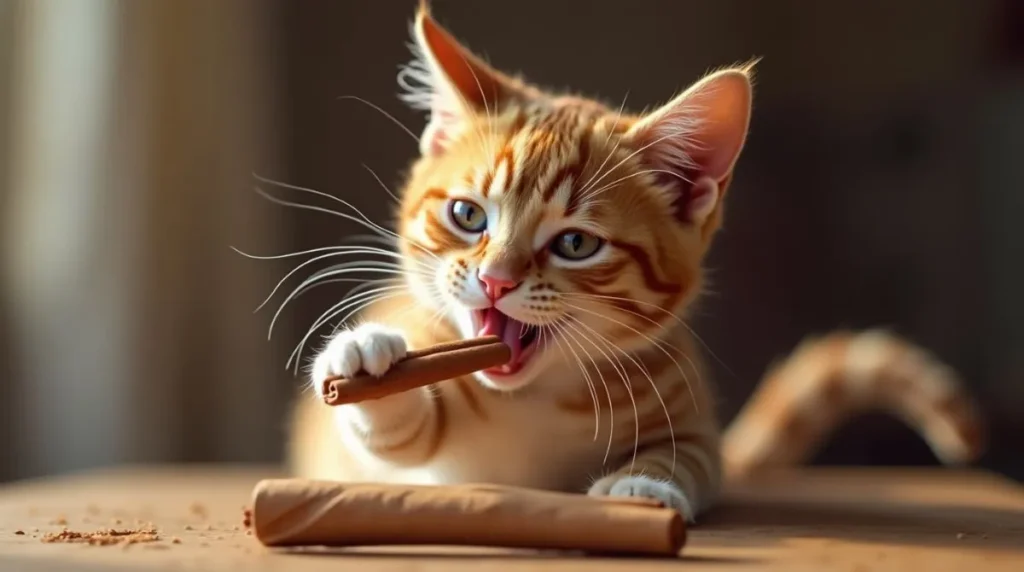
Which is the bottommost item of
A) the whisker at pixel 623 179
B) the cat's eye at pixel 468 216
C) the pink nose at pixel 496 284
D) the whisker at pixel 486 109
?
the pink nose at pixel 496 284

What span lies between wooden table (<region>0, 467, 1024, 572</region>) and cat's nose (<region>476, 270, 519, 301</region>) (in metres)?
0.28

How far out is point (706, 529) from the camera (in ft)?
3.64

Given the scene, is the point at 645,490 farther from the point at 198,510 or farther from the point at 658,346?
the point at 198,510

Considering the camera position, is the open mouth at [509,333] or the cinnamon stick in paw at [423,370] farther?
the open mouth at [509,333]

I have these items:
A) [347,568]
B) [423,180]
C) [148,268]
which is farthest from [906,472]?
[148,268]

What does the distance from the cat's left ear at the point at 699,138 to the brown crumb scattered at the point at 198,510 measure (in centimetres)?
68

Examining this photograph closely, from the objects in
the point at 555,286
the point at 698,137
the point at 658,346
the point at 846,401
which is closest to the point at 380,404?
the point at 555,286

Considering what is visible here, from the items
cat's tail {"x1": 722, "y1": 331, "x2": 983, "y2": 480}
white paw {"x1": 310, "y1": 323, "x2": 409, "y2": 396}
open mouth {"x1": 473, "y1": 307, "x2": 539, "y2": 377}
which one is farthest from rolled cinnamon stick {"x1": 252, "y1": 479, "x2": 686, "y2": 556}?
cat's tail {"x1": 722, "y1": 331, "x2": 983, "y2": 480}

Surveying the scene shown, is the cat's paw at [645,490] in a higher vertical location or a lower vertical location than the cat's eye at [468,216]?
lower

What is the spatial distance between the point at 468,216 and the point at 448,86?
0.63ft

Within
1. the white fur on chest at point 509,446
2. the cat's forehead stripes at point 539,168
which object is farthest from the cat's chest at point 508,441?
the cat's forehead stripes at point 539,168

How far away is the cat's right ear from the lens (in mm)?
1260

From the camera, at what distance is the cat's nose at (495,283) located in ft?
3.53

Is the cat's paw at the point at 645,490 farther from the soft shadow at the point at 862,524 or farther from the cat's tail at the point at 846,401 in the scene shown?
the cat's tail at the point at 846,401
